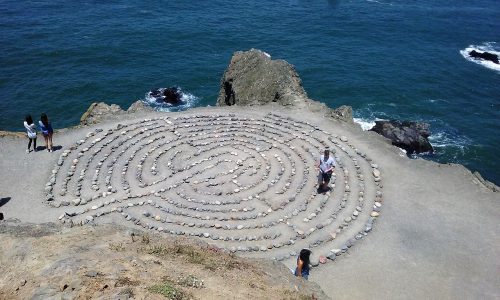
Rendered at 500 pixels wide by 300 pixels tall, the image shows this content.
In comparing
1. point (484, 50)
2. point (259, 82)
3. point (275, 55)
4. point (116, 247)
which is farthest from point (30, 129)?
point (484, 50)

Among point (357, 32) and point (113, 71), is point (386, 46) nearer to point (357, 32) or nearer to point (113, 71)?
point (357, 32)

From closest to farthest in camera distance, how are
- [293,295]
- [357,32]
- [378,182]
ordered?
1. [293,295]
2. [378,182]
3. [357,32]

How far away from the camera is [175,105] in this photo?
157 ft

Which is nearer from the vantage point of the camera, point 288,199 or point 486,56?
point 288,199

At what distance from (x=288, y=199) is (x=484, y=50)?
51.6m

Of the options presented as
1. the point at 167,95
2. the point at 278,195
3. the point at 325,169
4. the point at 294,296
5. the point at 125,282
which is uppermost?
the point at 125,282

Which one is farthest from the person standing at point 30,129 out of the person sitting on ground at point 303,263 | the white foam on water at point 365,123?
the white foam on water at point 365,123

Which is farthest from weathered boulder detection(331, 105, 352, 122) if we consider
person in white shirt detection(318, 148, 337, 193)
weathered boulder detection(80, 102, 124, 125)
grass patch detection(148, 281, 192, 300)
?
grass patch detection(148, 281, 192, 300)

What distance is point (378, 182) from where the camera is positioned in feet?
79.0

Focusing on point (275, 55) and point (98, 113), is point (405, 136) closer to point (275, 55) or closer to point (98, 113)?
point (275, 55)

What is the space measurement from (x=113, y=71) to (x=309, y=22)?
31.7 metres

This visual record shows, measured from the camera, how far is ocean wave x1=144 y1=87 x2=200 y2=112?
1860 inches

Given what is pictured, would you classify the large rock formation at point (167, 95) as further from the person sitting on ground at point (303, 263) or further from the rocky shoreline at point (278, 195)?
the person sitting on ground at point (303, 263)

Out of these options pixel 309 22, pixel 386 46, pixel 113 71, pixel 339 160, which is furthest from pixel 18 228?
pixel 309 22
